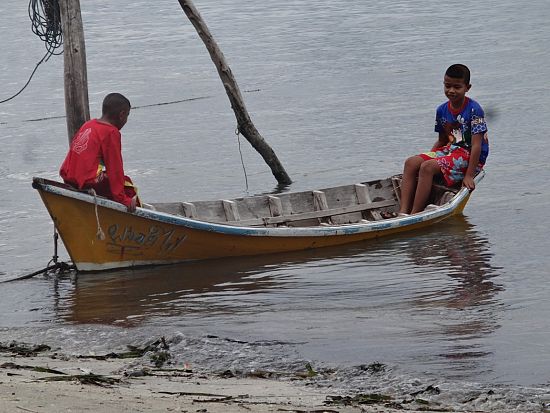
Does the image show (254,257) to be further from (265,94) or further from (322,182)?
(265,94)

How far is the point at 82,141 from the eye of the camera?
8.31 metres

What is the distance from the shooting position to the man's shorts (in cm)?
1003

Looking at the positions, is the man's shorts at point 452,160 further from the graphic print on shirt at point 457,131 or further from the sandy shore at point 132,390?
the sandy shore at point 132,390

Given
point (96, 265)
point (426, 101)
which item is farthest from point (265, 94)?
point (96, 265)

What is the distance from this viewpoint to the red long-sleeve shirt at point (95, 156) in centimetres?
829

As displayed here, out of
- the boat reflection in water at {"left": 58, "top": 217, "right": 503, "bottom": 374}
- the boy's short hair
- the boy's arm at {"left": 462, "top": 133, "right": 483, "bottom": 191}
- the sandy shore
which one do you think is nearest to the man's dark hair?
the boat reflection in water at {"left": 58, "top": 217, "right": 503, "bottom": 374}

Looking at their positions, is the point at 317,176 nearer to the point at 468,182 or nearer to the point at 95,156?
the point at 468,182

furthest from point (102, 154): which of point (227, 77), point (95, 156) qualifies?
point (227, 77)

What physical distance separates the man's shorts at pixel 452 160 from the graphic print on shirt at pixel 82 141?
10.7ft

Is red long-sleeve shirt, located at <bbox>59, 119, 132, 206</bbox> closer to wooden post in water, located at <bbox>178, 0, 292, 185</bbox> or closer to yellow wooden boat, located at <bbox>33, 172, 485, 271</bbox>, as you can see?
yellow wooden boat, located at <bbox>33, 172, 485, 271</bbox>

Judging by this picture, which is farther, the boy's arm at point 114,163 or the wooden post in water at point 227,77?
the wooden post in water at point 227,77

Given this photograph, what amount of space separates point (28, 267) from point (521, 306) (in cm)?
438

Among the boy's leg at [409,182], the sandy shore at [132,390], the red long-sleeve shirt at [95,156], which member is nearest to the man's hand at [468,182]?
the boy's leg at [409,182]

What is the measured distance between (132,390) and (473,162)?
5330mm
